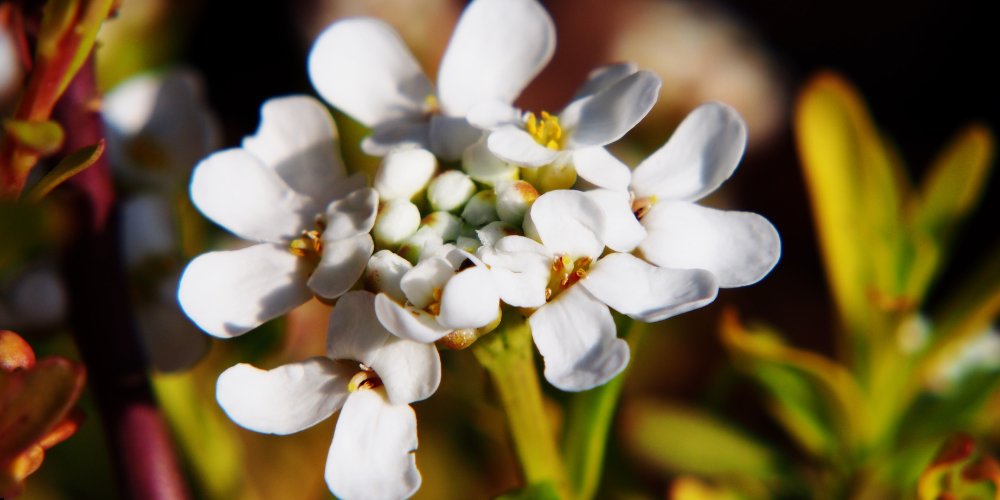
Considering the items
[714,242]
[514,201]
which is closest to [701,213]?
[714,242]

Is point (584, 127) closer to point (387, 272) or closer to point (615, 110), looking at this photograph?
point (615, 110)

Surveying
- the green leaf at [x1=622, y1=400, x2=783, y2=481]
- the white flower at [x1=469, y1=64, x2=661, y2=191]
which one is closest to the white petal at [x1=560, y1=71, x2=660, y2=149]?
the white flower at [x1=469, y1=64, x2=661, y2=191]

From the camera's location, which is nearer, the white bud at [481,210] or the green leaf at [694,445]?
Answer: the white bud at [481,210]

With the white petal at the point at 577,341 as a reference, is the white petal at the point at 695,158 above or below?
above

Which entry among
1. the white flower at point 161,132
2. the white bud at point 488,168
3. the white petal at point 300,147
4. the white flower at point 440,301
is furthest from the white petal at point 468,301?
the white flower at point 161,132

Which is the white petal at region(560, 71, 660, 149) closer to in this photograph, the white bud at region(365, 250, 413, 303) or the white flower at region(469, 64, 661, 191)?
the white flower at region(469, 64, 661, 191)

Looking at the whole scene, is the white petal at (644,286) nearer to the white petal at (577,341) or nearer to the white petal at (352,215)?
the white petal at (577,341)

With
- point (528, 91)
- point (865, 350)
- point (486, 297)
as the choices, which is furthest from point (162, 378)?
point (528, 91)
